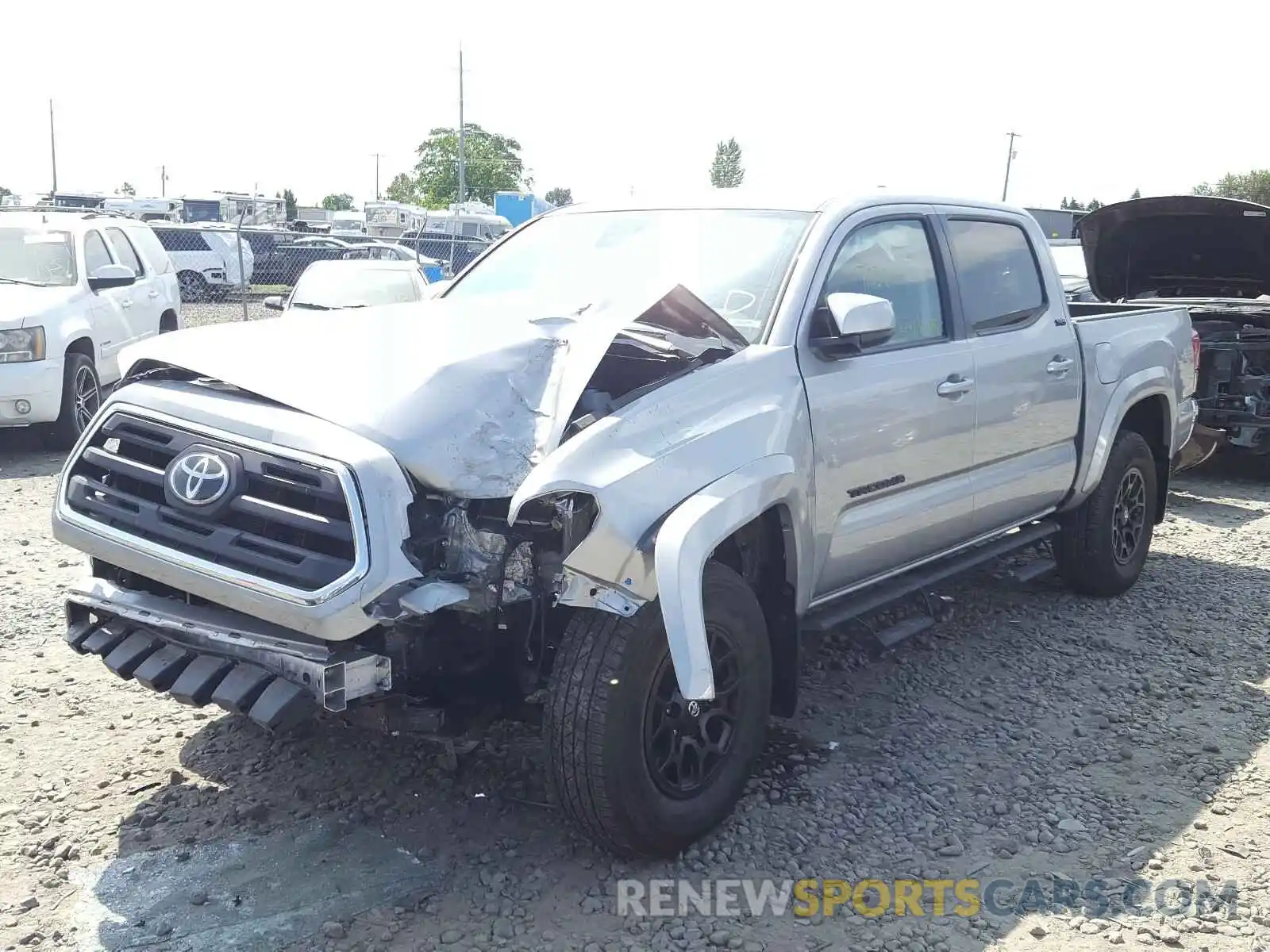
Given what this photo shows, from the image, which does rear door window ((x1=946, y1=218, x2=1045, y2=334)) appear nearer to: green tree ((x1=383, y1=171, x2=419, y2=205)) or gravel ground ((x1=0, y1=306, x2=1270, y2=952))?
gravel ground ((x1=0, y1=306, x2=1270, y2=952))

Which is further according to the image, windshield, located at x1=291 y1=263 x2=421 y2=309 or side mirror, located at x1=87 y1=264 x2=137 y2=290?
windshield, located at x1=291 y1=263 x2=421 y2=309

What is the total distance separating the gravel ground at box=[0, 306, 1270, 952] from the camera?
10.3 feet

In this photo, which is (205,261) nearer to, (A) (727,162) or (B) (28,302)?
(B) (28,302)

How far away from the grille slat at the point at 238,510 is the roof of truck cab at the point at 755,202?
6.79ft

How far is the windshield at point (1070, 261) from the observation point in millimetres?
13053

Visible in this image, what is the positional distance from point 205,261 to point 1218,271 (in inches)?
853

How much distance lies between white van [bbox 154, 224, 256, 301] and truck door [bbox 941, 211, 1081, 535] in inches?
896

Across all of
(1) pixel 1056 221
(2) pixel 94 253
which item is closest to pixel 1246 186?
(1) pixel 1056 221

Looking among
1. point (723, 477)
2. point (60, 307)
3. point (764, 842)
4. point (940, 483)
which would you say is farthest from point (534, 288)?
point (60, 307)

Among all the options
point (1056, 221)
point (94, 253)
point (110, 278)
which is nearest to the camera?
point (110, 278)

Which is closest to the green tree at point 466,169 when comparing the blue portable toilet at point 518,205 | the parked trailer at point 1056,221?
the blue portable toilet at point 518,205

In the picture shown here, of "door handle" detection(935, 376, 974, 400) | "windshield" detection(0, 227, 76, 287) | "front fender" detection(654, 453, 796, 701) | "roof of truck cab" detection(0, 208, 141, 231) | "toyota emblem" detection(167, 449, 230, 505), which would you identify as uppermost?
"roof of truck cab" detection(0, 208, 141, 231)

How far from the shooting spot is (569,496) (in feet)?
10.1

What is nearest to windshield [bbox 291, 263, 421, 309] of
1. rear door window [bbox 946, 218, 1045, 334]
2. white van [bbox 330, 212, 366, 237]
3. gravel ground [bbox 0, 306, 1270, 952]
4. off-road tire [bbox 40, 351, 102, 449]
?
off-road tire [bbox 40, 351, 102, 449]
